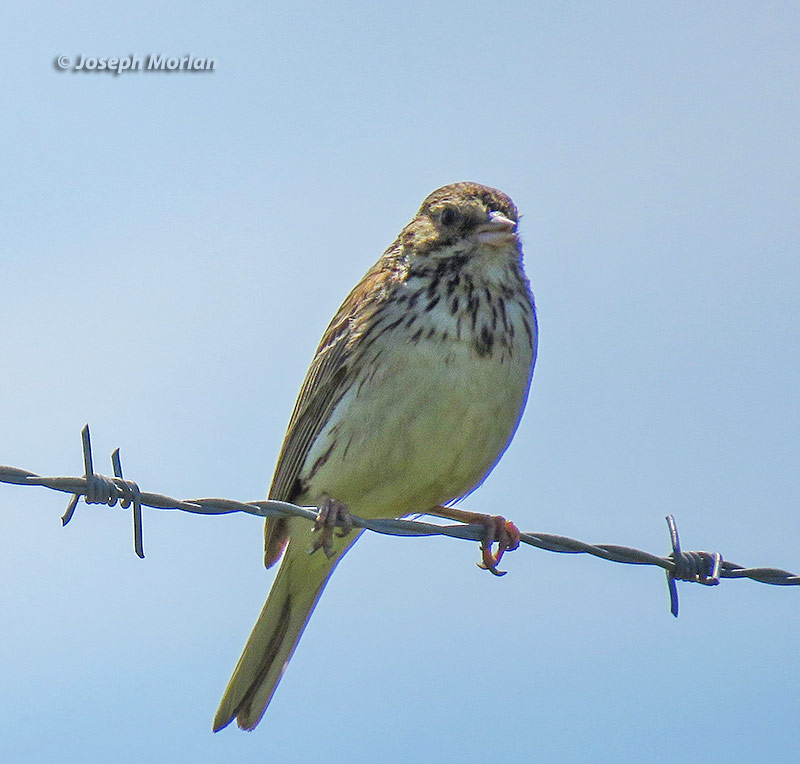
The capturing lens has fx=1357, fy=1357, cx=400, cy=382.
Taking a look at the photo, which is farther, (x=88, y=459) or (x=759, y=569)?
(x=759, y=569)

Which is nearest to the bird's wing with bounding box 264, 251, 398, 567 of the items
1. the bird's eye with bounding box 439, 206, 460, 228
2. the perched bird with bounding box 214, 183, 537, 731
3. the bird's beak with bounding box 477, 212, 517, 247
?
the perched bird with bounding box 214, 183, 537, 731

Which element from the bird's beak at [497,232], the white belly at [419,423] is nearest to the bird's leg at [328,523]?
the white belly at [419,423]

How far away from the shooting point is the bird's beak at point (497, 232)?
6363 millimetres

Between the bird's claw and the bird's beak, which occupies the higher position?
the bird's beak

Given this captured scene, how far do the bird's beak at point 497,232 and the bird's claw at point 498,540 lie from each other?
1294 mm

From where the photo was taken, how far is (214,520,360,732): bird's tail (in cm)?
621

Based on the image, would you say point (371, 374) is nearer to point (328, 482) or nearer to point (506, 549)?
point (328, 482)

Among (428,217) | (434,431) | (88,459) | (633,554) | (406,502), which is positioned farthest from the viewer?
(428,217)

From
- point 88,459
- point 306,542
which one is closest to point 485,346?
point 306,542

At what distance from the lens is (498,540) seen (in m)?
5.99

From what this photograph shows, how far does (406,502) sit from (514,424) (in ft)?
2.02

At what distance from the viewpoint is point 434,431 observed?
Answer: 231 inches

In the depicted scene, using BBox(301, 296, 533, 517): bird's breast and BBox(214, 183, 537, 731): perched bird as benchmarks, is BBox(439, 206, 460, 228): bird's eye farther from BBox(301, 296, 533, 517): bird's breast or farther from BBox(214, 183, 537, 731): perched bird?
BBox(301, 296, 533, 517): bird's breast

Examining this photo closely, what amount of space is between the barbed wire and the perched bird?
765mm
